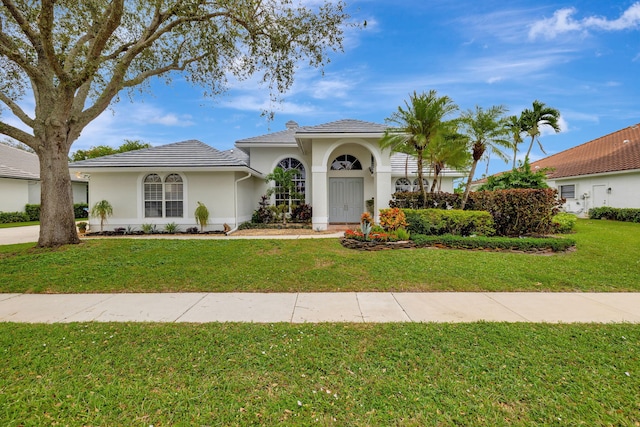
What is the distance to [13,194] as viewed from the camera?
2070cm

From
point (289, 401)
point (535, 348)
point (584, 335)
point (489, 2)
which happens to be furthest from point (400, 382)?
point (489, 2)

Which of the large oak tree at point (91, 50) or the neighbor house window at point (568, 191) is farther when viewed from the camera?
the neighbor house window at point (568, 191)

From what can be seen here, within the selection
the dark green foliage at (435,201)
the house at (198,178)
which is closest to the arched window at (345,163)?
the house at (198,178)

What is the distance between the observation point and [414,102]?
10.9 metres

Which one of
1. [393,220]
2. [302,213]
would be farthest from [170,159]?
[393,220]

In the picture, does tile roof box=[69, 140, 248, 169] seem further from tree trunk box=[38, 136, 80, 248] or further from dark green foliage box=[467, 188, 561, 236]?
dark green foliage box=[467, 188, 561, 236]

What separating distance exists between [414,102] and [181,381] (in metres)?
11.0

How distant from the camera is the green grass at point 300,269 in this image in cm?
616

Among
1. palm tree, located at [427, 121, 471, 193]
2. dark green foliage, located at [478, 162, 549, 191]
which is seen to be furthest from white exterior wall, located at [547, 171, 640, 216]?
palm tree, located at [427, 121, 471, 193]

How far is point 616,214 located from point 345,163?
636 inches

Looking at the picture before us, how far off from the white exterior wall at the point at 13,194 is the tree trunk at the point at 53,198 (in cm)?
1614

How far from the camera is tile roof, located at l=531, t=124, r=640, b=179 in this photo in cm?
1796

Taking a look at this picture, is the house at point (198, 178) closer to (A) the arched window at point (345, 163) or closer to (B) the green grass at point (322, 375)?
(A) the arched window at point (345, 163)

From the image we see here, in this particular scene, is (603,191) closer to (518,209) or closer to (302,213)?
(518,209)
